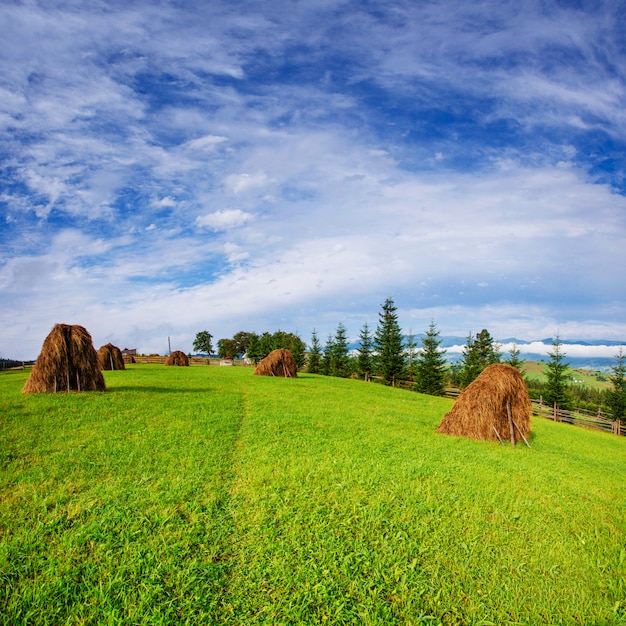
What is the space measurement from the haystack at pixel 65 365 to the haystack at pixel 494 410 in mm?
13163

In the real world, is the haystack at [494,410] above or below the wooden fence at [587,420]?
above

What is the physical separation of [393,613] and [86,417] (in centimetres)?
→ 959

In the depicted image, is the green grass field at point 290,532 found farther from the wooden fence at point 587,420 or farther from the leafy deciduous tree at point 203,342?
the leafy deciduous tree at point 203,342

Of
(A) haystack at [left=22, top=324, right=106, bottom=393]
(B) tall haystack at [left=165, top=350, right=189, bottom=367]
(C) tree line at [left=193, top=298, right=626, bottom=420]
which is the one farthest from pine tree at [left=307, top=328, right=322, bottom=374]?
(A) haystack at [left=22, top=324, right=106, bottom=393]

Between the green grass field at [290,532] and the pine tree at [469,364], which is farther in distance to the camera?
the pine tree at [469,364]

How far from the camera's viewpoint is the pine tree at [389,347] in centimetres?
4366

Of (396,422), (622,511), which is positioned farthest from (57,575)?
(396,422)

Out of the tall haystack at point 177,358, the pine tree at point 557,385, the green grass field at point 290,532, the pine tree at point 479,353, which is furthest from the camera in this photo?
the pine tree at point 479,353

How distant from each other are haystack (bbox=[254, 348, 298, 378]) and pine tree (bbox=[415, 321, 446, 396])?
59.0ft

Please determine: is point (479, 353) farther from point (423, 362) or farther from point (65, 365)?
point (65, 365)

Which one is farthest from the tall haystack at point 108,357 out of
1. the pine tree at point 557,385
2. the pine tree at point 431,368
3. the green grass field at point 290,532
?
the pine tree at point 557,385

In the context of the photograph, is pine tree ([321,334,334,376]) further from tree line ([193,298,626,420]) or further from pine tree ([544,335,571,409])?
pine tree ([544,335,571,409])

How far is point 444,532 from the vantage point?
5.02 metres

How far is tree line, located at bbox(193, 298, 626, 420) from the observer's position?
38094 mm
